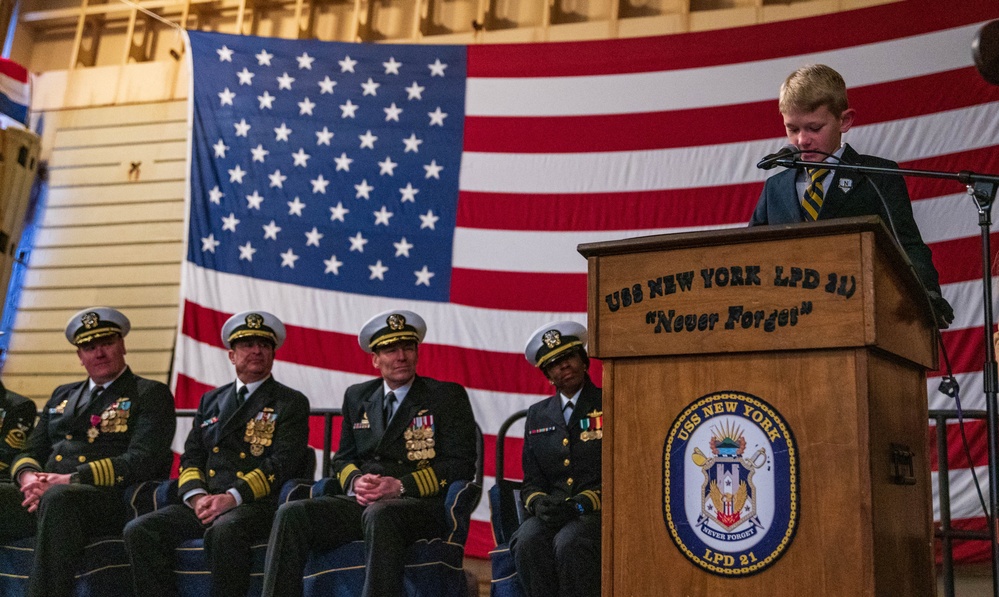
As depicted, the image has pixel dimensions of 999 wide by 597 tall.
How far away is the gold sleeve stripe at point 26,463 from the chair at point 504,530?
6.19 feet

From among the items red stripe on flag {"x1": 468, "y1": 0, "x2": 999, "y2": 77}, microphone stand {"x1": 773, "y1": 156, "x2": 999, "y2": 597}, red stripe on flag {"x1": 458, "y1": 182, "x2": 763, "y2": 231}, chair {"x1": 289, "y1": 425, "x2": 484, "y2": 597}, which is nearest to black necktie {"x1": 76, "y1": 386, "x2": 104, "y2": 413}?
chair {"x1": 289, "y1": 425, "x2": 484, "y2": 597}

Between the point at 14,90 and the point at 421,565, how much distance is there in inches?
213

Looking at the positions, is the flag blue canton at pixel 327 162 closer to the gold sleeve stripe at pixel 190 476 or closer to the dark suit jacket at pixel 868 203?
the gold sleeve stripe at pixel 190 476

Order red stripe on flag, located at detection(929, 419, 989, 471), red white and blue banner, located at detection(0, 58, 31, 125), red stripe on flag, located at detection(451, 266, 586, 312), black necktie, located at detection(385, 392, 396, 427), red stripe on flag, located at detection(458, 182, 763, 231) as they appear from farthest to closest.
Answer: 1. red white and blue banner, located at detection(0, 58, 31, 125)
2. red stripe on flag, located at detection(451, 266, 586, 312)
3. red stripe on flag, located at detection(458, 182, 763, 231)
4. red stripe on flag, located at detection(929, 419, 989, 471)
5. black necktie, located at detection(385, 392, 396, 427)

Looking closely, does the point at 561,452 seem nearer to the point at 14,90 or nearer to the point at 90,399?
the point at 90,399

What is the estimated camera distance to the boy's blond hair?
207cm

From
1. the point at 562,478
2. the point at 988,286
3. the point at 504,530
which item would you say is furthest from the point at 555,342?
the point at 988,286

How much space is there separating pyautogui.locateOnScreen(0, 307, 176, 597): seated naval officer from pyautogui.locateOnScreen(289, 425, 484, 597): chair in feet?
2.98

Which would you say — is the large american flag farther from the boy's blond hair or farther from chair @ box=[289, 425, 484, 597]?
the boy's blond hair

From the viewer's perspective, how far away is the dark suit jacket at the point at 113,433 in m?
3.87

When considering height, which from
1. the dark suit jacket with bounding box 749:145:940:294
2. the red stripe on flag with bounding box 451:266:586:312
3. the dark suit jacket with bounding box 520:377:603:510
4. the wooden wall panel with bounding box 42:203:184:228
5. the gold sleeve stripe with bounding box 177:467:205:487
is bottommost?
the gold sleeve stripe with bounding box 177:467:205:487

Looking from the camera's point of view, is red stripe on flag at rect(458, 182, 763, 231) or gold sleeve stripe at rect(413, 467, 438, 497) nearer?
gold sleeve stripe at rect(413, 467, 438, 497)

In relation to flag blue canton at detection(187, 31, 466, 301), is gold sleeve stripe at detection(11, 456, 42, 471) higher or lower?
lower

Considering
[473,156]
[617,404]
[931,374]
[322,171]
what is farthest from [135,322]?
[617,404]
